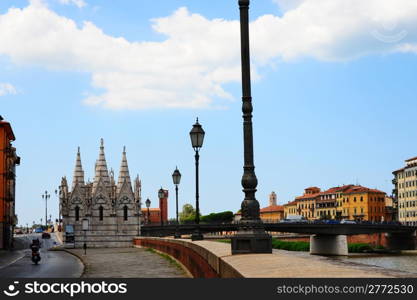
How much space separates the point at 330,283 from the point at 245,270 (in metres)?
2.55

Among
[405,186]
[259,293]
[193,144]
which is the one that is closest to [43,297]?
[259,293]

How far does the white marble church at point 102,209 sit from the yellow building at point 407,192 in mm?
79001

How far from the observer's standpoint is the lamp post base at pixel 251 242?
45.8 feet

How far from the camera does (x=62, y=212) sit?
7638cm

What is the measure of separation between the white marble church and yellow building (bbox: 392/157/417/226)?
79001 millimetres

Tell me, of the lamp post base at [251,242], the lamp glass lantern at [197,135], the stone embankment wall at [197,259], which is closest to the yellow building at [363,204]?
the stone embankment wall at [197,259]

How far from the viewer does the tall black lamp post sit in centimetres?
1401

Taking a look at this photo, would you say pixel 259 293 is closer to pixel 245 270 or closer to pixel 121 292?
pixel 245 270

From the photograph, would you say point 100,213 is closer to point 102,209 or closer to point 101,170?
point 102,209

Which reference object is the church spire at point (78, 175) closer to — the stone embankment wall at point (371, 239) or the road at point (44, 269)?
the road at point (44, 269)

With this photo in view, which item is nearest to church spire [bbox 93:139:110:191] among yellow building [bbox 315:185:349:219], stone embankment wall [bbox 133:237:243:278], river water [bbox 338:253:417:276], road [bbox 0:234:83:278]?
river water [bbox 338:253:417:276]

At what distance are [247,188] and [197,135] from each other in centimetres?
1139

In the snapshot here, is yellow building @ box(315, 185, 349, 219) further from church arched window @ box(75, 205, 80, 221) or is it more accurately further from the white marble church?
church arched window @ box(75, 205, 80, 221)

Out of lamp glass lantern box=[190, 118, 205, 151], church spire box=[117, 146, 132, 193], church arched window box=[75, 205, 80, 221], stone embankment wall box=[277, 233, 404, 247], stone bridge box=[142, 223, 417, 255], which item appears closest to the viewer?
lamp glass lantern box=[190, 118, 205, 151]
